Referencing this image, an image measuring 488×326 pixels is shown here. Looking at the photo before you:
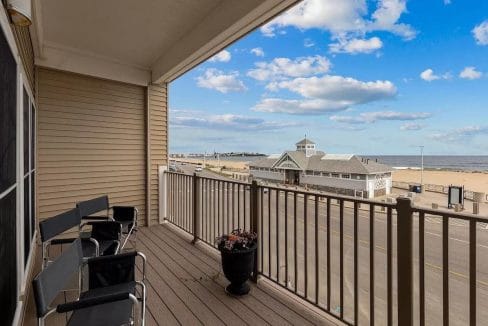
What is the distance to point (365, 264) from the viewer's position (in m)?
7.81

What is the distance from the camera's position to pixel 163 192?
5.13 meters

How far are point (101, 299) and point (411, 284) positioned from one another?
1682 millimetres

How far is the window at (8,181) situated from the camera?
1475 millimetres

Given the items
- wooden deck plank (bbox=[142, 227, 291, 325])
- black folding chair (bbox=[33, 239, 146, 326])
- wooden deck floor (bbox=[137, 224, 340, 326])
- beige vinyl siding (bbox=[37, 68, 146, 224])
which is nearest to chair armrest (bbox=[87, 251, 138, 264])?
black folding chair (bbox=[33, 239, 146, 326])

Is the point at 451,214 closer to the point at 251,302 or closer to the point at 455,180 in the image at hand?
the point at 251,302

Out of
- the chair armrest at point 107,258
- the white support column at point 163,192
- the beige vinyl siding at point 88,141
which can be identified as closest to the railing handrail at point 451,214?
the chair armrest at point 107,258

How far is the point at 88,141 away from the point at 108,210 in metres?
1.35

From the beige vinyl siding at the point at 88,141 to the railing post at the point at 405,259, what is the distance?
4331 millimetres

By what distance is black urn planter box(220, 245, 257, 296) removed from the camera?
2439 mm

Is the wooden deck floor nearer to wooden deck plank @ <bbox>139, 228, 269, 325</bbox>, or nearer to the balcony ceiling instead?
wooden deck plank @ <bbox>139, 228, 269, 325</bbox>

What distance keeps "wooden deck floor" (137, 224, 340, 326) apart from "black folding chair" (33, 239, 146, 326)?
0.33 metres

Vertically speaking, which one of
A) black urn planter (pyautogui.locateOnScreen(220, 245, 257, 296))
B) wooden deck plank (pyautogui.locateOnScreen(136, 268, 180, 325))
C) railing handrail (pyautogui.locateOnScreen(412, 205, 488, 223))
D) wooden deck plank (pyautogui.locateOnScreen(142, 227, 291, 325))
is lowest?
wooden deck plank (pyautogui.locateOnScreen(136, 268, 180, 325))

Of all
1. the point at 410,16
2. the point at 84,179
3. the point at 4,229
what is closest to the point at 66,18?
the point at 84,179

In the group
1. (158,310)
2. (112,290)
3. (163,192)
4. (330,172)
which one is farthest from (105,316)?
(330,172)
